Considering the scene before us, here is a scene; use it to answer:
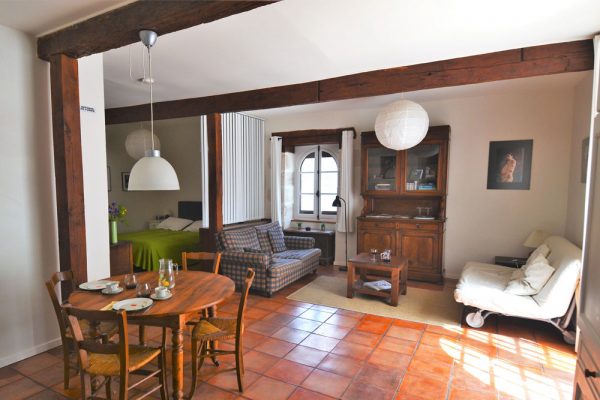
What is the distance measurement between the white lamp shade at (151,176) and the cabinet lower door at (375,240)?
11.1 ft

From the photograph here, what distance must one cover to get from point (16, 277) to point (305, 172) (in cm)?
439

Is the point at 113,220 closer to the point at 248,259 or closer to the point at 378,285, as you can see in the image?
the point at 248,259

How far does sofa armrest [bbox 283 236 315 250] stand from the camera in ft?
16.9

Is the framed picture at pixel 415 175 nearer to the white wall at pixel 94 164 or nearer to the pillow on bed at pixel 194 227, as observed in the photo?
the pillow on bed at pixel 194 227

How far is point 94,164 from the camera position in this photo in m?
2.90

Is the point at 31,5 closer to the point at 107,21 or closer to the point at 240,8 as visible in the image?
the point at 107,21

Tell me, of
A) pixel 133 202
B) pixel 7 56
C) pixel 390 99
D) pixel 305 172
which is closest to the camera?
pixel 7 56

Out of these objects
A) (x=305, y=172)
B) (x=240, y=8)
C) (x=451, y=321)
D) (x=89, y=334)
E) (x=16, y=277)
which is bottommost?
(x=451, y=321)

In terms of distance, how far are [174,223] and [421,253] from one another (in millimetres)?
4371

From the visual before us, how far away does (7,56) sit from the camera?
2467 millimetres

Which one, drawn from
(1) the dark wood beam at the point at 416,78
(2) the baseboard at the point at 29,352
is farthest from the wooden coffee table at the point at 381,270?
(2) the baseboard at the point at 29,352

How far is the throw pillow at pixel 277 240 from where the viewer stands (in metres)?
5.00

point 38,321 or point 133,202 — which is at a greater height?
point 133,202

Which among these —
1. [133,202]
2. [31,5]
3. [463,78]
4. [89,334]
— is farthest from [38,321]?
[133,202]
